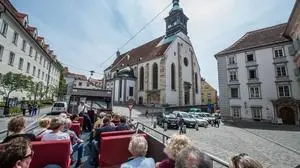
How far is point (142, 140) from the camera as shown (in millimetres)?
2783

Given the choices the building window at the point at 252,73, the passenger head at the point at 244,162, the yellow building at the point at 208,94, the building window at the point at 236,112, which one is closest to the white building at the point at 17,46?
the passenger head at the point at 244,162

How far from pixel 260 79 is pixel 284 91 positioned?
3.42m

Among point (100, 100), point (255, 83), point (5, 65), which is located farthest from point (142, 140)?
point (255, 83)

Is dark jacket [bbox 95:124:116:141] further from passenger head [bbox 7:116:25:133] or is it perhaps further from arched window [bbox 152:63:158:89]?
arched window [bbox 152:63:158:89]

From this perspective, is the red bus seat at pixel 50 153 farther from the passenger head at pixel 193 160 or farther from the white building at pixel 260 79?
the white building at pixel 260 79

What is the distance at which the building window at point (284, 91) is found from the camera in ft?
75.9

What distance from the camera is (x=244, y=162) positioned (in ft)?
5.17

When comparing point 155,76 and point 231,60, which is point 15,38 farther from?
point 231,60

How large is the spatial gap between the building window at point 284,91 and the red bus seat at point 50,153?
2924 centimetres

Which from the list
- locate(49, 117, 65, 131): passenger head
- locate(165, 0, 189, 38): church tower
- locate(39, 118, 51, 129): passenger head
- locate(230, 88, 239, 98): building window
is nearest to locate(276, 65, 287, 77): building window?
locate(230, 88, 239, 98): building window

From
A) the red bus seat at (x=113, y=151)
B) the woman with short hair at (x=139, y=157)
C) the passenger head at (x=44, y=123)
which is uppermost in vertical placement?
the passenger head at (x=44, y=123)

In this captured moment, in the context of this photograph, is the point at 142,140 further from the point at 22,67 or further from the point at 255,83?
the point at 255,83

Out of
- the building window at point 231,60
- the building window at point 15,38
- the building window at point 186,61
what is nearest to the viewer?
the building window at point 15,38

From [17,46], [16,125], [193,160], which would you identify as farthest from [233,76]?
[17,46]
